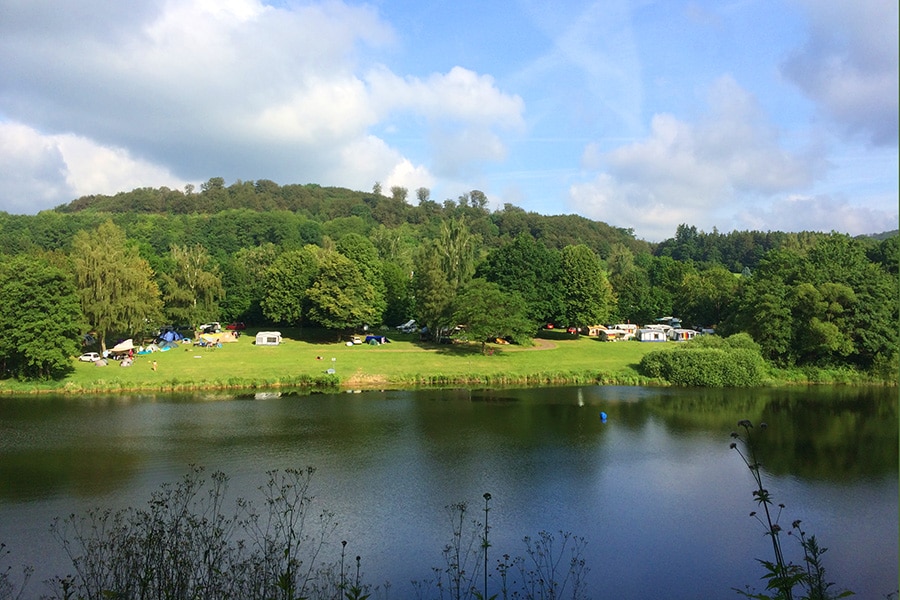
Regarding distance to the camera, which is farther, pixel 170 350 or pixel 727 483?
pixel 170 350

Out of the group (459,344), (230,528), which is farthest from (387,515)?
(459,344)

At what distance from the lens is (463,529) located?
18.0m

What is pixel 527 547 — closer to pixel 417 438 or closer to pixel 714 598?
pixel 714 598

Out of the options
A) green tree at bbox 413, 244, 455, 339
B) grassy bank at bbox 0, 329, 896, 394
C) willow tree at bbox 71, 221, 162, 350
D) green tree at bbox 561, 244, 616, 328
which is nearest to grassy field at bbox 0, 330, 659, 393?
grassy bank at bbox 0, 329, 896, 394

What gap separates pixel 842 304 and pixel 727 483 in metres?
31.1

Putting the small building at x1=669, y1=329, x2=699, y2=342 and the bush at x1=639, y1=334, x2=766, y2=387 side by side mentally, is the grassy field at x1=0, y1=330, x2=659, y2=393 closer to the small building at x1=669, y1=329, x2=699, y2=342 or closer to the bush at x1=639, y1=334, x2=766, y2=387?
the bush at x1=639, y1=334, x2=766, y2=387

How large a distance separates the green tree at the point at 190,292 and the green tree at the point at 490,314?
79.6ft

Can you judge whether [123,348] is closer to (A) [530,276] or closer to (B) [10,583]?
(A) [530,276]

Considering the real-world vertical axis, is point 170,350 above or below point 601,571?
above

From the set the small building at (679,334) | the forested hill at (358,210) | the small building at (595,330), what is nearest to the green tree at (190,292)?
the small building at (595,330)

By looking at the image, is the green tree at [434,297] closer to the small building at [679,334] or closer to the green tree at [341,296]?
the green tree at [341,296]

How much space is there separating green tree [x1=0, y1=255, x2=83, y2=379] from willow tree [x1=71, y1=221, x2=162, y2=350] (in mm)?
3684

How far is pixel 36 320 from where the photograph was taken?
1588 inches

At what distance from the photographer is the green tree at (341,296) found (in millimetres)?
57375
